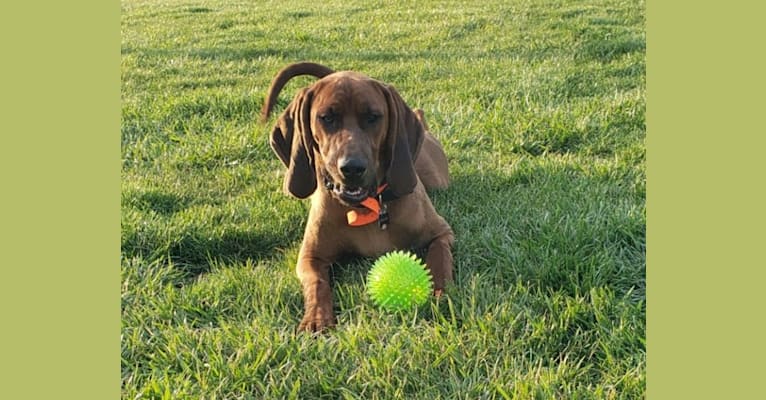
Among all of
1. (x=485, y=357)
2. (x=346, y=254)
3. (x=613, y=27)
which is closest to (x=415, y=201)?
(x=346, y=254)

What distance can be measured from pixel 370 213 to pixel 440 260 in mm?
465

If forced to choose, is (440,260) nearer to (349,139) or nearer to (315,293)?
(315,293)

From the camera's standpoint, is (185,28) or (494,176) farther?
(185,28)

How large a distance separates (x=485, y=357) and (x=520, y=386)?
264mm

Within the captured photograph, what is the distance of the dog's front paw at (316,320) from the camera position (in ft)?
10.2

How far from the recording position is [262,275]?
360 cm

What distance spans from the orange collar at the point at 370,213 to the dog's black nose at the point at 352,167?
1.31ft

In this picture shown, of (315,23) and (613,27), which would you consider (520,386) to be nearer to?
(613,27)

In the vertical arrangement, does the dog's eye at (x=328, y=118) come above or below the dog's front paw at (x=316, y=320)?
above

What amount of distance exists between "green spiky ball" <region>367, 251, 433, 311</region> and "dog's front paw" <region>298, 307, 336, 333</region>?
0.23 m

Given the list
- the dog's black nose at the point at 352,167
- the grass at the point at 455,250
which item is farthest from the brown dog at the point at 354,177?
the grass at the point at 455,250

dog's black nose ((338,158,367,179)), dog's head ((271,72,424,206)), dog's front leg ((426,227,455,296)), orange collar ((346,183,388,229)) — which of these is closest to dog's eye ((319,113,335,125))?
dog's head ((271,72,424,206))

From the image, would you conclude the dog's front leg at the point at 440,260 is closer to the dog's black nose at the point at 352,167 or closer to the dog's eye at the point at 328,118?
the dog's black nose at the point at 352,167

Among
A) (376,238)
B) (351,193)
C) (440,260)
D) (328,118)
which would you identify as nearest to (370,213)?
(376,238)
